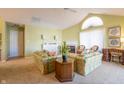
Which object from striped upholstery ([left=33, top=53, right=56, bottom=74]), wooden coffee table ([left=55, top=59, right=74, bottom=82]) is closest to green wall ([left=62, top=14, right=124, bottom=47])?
striped upholstery ([left=33, top=53, right=56, bottom=74])

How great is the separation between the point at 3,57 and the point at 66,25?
13.8 feet

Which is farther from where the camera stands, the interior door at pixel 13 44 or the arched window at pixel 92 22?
the interior door at pixel 13 44

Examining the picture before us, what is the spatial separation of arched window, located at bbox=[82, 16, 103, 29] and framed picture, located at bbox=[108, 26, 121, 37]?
2.41ft

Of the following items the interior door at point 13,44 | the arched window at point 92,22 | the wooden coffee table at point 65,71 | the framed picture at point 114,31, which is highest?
the arched window at point 92,22

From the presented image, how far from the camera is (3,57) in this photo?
6.25 metres

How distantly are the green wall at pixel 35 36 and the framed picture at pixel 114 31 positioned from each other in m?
3.32

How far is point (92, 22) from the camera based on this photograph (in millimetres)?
7273

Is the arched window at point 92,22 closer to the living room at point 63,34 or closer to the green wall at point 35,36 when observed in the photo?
the living room at point 63,34

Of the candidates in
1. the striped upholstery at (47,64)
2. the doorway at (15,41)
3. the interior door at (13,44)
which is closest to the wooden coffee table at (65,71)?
the striped upholstery at (47,64)

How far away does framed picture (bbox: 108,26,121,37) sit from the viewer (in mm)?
6125

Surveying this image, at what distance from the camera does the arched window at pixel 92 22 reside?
6926 mm
